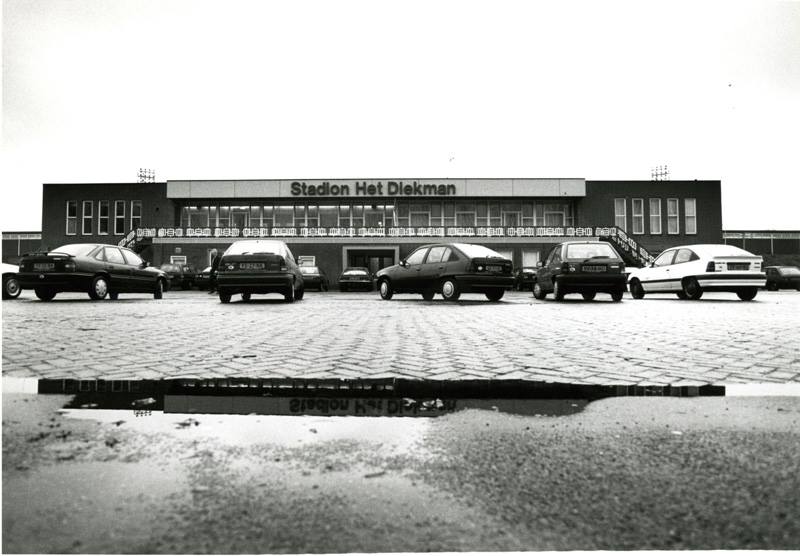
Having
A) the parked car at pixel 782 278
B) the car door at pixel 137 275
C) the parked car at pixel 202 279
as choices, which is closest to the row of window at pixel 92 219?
the parked car at pixel 202 279

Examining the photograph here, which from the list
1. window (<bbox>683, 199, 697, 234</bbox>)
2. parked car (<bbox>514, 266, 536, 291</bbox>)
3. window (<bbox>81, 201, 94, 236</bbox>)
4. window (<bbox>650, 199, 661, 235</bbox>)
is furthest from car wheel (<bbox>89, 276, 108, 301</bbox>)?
window (<bbox>683, 199, 697, 234</bbox>)

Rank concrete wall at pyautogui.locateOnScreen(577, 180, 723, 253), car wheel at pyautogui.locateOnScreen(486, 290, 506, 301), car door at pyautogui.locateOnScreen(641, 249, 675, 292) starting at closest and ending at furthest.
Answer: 1. car wheel at pyautogui.locateOnScreen(486, 290, 506, 301)
2. car door at pyautogui.locateOnScreen(641, 249, 675, 292)
3. concrete wall at pyautogui.locateOnScreen(577, 180, 723, 253)

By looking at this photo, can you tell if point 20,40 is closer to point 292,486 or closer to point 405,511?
point 292,486

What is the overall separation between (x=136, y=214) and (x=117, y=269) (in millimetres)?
31107

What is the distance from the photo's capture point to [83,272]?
12.0 meters

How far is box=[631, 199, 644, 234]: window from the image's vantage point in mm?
40469

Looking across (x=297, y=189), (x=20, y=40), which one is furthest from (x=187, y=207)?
(x=20, y=40)

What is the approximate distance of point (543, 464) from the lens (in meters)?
1.90

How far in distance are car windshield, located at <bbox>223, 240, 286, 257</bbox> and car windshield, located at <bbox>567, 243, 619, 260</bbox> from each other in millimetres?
7300

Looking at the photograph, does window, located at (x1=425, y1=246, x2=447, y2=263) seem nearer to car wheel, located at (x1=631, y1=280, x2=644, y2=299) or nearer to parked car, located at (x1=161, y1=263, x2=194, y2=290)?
car wheel, located at (x1=631, y1=280, x2=644, y2=299)

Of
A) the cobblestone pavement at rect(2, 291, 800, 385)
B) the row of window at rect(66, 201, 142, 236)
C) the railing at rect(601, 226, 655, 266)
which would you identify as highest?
the row of window at rect(66, 201, 142, 236)

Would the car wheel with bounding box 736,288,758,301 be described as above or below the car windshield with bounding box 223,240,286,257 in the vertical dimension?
below

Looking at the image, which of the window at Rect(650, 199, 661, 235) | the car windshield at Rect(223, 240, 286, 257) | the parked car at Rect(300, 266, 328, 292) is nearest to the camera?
the car windshield at Rect(223, 240, 286, 257)

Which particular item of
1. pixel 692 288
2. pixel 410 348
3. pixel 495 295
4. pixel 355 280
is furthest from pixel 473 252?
pixel 355 280
